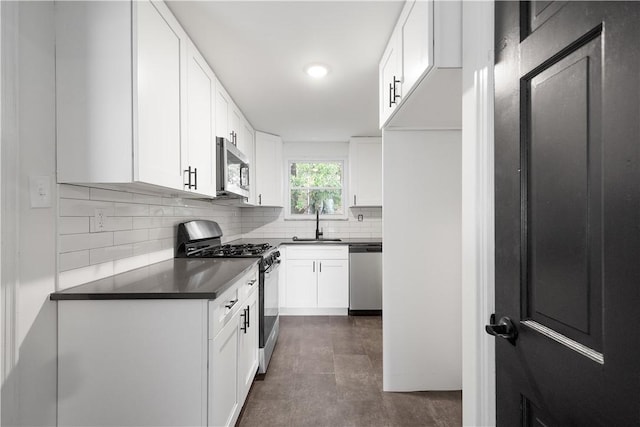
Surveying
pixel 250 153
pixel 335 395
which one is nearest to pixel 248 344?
pixel 335 395

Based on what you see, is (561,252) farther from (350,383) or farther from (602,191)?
(350,383)

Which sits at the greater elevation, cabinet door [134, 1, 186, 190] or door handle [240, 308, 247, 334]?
cabinet door [134, 1, 186, 190]

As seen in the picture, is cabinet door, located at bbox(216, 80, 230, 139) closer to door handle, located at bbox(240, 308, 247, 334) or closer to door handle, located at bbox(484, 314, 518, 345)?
door handle, located at bbox(240, 308, 247, 334)

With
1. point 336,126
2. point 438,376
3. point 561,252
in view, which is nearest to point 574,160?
point 561,252

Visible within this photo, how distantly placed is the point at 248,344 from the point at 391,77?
1.86 meters

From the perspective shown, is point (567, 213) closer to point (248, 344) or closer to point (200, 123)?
point (248, 344)

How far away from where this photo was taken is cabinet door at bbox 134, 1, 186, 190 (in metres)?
1.52

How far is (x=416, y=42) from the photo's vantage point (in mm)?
1550

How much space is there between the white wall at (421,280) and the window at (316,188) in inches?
105

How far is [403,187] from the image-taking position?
7.80ft

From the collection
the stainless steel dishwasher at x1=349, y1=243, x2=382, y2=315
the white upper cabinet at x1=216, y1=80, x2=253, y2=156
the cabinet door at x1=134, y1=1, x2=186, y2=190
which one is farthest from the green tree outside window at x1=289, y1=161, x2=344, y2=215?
the cabinet door at x1=134, y1=1, x2=186, y2=190

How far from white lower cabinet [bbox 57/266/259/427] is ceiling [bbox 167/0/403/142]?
1.50 meters

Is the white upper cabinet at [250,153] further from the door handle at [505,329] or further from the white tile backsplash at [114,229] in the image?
the door handle at [505,329]

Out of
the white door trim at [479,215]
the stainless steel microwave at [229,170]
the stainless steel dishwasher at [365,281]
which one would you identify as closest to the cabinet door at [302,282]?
the stainless steel dishwasher at [365,281]
